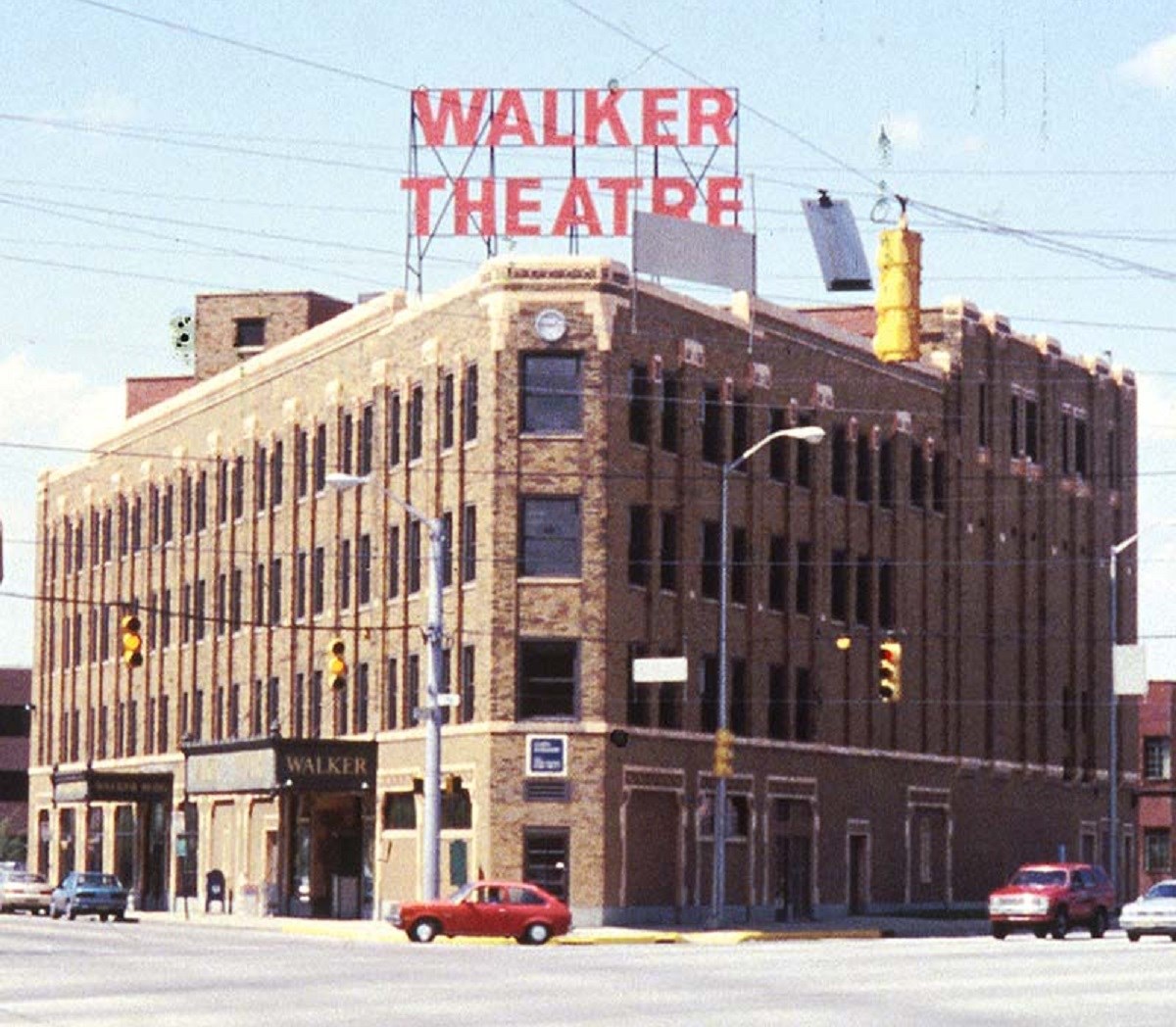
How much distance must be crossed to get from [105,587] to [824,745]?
1232 inches

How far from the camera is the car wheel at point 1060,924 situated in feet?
201

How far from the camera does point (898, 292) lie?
2461 cm

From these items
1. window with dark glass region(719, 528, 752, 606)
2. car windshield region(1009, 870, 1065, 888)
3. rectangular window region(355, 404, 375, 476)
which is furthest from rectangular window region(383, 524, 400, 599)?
car windshield region(1009, 870, 1065, 888)

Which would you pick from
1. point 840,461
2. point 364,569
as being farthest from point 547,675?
point 840,461

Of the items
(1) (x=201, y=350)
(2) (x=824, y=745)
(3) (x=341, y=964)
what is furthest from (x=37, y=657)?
(3) (x=341, y=964)

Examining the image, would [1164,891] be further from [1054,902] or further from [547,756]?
[547,756]

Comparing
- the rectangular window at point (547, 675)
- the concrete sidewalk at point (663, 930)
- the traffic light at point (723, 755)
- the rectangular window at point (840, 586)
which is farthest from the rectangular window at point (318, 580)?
the traffic light at point (723, 755)

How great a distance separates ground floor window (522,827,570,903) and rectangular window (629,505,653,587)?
6923 millimetres

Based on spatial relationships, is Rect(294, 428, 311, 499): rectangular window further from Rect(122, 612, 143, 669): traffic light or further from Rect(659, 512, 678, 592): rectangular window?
Rect(122, 612, 143, 669): traffic light

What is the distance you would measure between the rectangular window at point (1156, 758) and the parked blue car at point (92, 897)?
60.6 m

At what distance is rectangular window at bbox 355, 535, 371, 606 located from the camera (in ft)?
Answer: 247

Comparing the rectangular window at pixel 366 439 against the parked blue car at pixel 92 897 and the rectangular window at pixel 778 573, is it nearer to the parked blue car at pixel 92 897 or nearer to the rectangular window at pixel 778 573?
the rectangular window at pixel 778 573

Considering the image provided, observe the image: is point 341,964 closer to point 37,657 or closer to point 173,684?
point 173,684

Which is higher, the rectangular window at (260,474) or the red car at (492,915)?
the rectangular window at (260,474)
